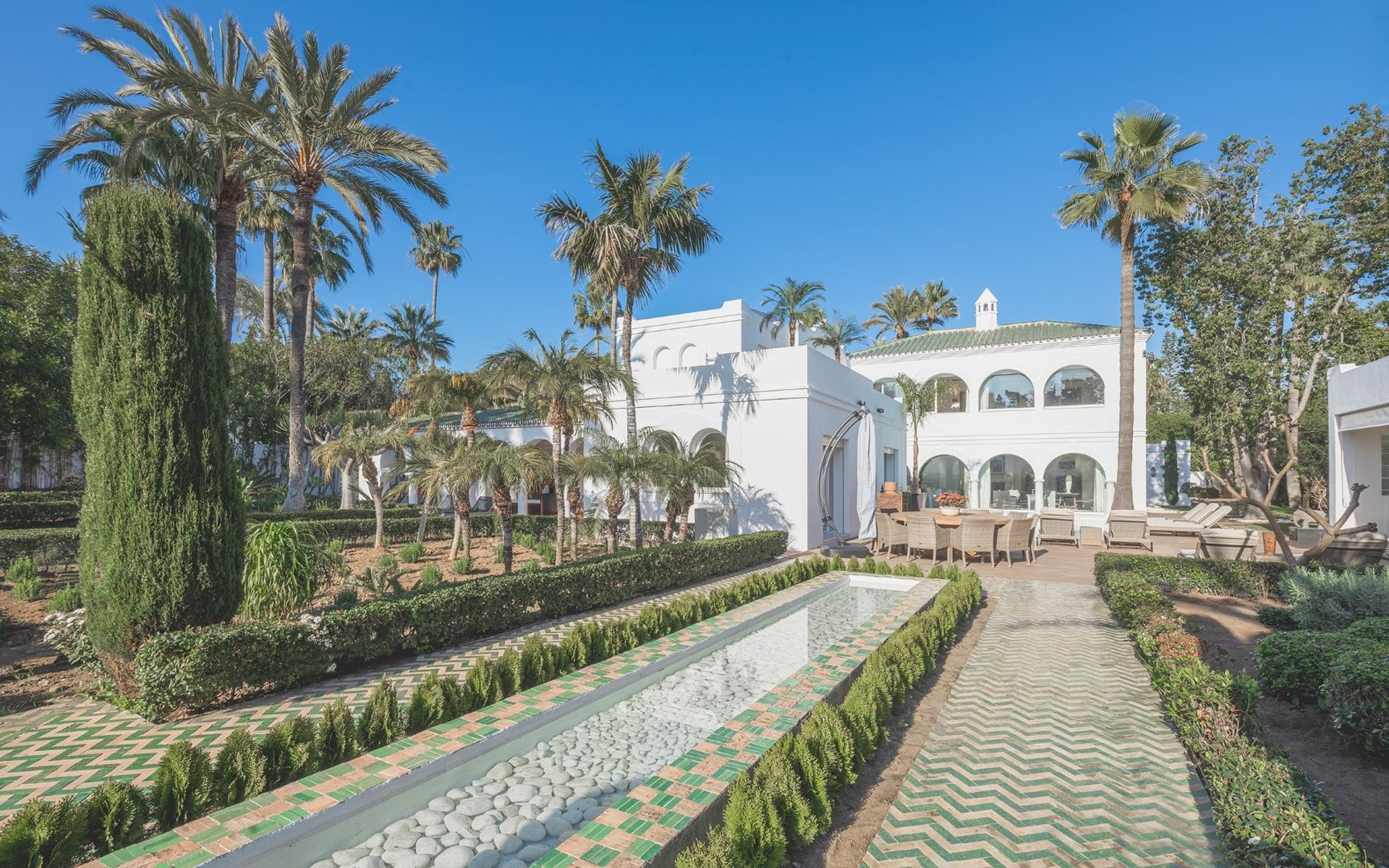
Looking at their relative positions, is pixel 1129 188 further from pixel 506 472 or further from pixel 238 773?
pixel 238 773

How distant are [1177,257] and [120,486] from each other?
2979 centimetres

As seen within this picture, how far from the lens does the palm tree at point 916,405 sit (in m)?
24.1

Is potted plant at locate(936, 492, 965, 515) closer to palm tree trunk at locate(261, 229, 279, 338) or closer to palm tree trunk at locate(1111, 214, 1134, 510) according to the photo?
palm tree trunk at locate(1111, 214, 1134, 510)

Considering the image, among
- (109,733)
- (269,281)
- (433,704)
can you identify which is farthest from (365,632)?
(269,281)

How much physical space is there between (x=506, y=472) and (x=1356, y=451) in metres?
18.3

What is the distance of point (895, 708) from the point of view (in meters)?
5.67

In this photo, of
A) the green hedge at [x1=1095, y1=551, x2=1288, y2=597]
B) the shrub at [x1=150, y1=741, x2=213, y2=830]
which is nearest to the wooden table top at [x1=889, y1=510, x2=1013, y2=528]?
the green hedge at [x1=1095, y1=551, x2=1288, y2=597]

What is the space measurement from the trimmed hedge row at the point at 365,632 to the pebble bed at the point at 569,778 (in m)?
2.57

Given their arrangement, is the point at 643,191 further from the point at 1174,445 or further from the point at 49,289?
the point at 1174,445

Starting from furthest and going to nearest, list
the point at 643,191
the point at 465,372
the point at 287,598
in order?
the point at 465,372
the point at 643,191
the point at 287,598

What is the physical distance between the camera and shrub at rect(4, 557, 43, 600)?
887 cm

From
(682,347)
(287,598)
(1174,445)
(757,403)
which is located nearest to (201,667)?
(287,598)

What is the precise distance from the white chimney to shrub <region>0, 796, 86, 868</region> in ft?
98.3

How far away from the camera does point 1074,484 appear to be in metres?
23.6
